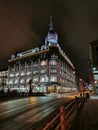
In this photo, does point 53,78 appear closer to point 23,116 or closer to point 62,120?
point 23,116

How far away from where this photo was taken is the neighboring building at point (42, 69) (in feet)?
252

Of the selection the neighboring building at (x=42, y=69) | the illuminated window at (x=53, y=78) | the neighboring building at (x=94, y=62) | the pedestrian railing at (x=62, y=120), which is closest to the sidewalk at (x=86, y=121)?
the pedestrian railing at (x=62, y=120)

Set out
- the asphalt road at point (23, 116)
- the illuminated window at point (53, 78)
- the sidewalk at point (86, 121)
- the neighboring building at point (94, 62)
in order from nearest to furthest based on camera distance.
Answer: the sidewalk at point (86, 121) → the asphalt road at point (23, 116) → the neighboring building at point (94, 62) → the illuminated window at point (53, 78)

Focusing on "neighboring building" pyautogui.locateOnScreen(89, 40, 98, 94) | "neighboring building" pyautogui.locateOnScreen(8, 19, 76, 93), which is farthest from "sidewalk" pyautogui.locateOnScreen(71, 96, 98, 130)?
"neighboring building" pyautogui.locateOnScreen(8, 19, 76, 93)

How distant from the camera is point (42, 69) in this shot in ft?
267

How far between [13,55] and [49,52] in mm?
35332

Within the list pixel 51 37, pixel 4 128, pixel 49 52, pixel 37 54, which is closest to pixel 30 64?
pixel 37 54

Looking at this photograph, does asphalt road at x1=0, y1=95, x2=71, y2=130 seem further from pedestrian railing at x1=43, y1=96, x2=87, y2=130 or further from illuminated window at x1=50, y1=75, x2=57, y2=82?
illuminated window at x1=50, y1=75, x2=57, y2=82

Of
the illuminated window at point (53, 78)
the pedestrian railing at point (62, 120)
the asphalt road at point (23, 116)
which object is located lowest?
the asphalt road at point (23, 116)

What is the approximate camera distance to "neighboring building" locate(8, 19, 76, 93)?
252 ft

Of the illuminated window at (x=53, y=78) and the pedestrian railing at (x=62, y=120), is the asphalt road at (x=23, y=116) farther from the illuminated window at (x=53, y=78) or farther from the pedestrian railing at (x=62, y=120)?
the illuminated window at (x=53, y=78)

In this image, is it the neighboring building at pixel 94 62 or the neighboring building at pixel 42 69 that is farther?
the neighboring building at pixel 42 69

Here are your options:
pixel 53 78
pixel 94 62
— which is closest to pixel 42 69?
pixel 53 78

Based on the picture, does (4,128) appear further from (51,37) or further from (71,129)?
(51,37)
